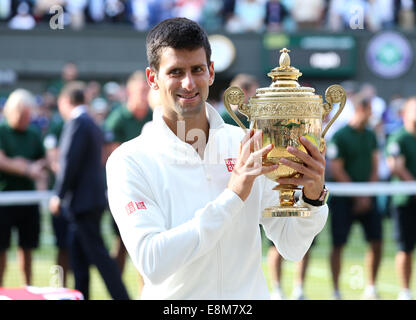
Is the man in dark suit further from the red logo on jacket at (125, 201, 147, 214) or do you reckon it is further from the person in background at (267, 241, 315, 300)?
the red logo on jacket at (125, 201, 147, 214)

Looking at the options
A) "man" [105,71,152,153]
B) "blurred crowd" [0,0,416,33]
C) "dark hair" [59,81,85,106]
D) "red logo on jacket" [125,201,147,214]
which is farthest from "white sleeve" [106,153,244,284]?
"blurred crowd" [0,0,416,33]

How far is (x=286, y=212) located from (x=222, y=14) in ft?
48.1

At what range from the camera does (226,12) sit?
53.5 feet

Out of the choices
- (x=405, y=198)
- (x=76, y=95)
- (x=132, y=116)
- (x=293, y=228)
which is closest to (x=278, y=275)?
(x=405, y=198)

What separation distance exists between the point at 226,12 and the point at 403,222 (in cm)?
1028

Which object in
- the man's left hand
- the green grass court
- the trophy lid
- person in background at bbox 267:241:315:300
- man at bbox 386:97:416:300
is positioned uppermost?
the trophy lid

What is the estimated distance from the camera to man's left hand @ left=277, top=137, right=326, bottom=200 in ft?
6.62

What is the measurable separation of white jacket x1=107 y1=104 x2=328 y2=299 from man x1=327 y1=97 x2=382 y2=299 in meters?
4.71

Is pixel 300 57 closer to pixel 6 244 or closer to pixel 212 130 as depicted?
pixel 6 244

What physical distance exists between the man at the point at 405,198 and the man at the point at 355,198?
206 millimetres

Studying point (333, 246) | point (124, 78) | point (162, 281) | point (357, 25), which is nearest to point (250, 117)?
point (162, 281)

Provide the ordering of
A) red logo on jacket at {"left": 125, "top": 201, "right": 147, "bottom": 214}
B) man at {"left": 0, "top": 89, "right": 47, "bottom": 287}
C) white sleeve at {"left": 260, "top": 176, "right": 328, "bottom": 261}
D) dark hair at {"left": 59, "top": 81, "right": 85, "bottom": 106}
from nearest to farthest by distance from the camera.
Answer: red logo on jacket at {"left": 125, "top": 201, "right": 147, "bottom": 214} < white sleeve at {"left": 260, "top": 176, "right": 328, "bottom": 261} < dark hair at {"left": 59, "top": 81, "right": 85, "bottom": 106} < man at {"left": 0, "top": 89, "right": 47, "bottom": 287}

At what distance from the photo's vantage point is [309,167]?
206 cm

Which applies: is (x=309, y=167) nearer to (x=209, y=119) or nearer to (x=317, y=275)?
(x=209, y=119)
